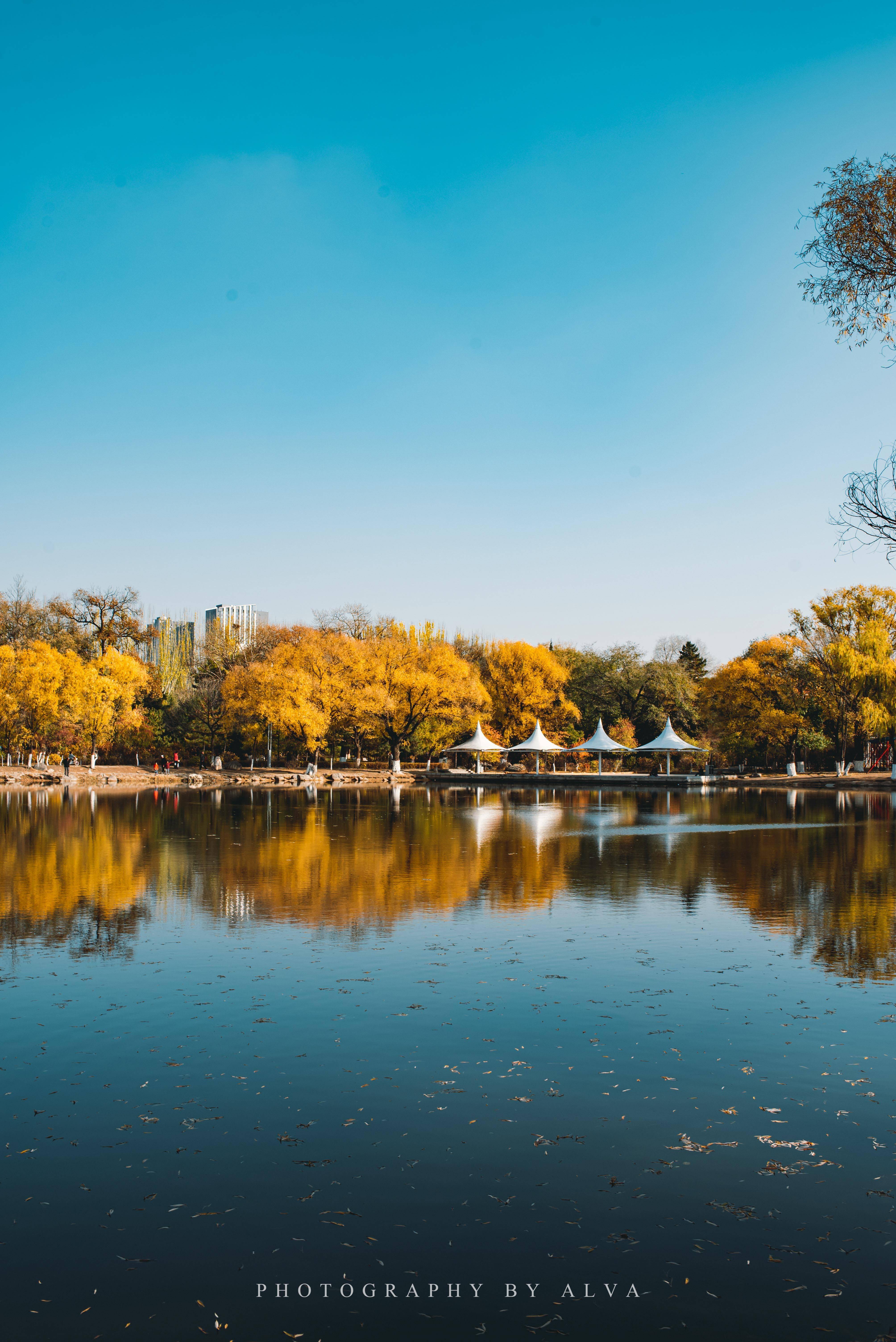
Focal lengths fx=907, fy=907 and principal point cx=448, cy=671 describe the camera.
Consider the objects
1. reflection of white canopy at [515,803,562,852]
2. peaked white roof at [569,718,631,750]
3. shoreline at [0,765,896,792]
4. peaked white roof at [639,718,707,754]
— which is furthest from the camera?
peaked white roof at [569,718,631,750]

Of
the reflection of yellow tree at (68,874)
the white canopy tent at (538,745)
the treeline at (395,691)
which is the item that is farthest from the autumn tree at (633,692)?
the reflection of yellow tree at (68,874)

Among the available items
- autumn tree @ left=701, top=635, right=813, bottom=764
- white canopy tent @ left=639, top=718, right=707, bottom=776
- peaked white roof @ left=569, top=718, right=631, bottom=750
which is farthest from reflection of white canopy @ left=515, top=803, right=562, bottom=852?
autumn tree @ left=701, top=635, right=813, bottom=764

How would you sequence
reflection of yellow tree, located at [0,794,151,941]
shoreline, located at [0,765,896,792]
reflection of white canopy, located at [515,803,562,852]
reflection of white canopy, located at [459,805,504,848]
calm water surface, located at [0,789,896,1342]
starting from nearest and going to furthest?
calm water surface, located at [0,789,896,1342]
reflection of yellow tree, located at [0,794,151,941]
reflection of white canopy, located at [459,805,504,848]
reflection of white canopy, located at [515,803,562,852]
shoreline, located at [0,765,896,792]

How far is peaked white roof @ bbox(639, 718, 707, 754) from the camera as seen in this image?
60656 mm

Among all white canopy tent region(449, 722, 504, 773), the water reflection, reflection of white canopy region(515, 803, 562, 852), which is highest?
white canopy tent region(449, 722, 504, 773)

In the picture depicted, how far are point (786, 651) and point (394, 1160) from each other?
64239 millimetres

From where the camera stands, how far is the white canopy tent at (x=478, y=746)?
A: 65.8 metres

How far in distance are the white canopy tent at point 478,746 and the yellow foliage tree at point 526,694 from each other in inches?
210

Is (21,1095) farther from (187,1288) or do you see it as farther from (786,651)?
(786,651)

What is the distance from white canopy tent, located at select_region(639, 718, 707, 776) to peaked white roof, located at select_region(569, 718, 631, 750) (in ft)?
5.84

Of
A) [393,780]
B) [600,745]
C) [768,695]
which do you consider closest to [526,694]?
[600,745]

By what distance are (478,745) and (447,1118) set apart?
195 ft

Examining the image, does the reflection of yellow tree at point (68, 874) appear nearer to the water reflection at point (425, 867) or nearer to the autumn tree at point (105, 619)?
the water reflection at point (425, 867)

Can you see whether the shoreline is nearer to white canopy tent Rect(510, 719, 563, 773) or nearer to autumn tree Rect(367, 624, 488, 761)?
white canopy tent Rect(510, 719, 563, 773)
